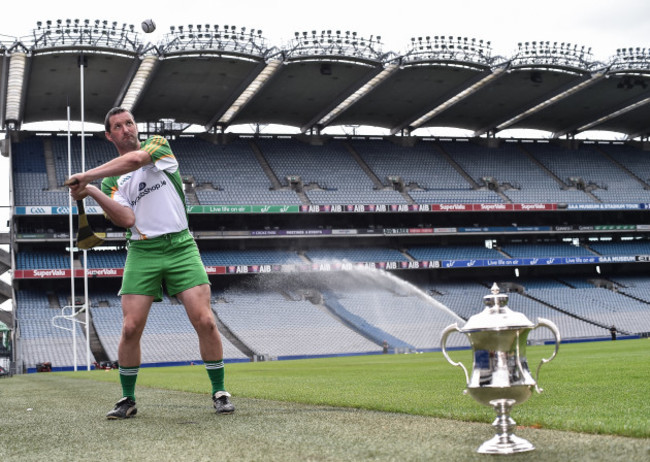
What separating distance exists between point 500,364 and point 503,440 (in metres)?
0.33

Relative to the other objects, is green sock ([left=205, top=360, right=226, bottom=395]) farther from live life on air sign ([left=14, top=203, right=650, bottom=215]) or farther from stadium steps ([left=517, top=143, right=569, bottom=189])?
stadium steps ([left=517, top=143, right=569, bottom=189])

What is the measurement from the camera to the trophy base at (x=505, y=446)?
3512mm

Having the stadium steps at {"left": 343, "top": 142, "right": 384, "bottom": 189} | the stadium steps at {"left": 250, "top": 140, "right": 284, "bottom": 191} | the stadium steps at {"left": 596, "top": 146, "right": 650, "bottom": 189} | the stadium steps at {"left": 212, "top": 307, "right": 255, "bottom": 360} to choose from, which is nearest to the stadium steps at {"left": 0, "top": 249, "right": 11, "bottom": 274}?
the stadium steps at {"left": 212, "top": 307, "right": 255, "bottom": 360}

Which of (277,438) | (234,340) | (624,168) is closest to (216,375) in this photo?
(277,438)

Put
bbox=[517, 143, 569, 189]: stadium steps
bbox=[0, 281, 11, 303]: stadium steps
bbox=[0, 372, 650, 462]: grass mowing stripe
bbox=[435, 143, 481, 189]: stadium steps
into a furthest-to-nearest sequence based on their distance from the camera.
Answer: bbox=[517, 143, 569, 189]: stadium steps < bbox=[435, 143, 481, 189]: stadium steps < bbox=[0, 281, 11, 303]: stadium steps < bbox=[0, 372, 650, 462]: grass mowing stripe

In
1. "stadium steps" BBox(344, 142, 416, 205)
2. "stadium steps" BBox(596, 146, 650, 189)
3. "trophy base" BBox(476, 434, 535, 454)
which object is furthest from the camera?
"stadium steps" BBox(596, 146, 650, 189)

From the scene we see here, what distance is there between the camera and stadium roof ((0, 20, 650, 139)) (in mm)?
38906

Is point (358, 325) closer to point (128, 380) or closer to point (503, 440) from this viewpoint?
point (128, 380)

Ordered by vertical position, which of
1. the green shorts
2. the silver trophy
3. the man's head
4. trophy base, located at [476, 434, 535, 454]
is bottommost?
trophy base, located at [476, 434, 535, 454]

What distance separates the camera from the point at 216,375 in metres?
6.54

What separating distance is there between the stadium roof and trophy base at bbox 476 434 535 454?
33790 millimetres

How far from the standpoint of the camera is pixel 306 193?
5066 centimetres

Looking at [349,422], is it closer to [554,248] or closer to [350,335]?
[350,335]

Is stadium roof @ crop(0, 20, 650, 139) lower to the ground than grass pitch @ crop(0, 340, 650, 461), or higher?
higher
